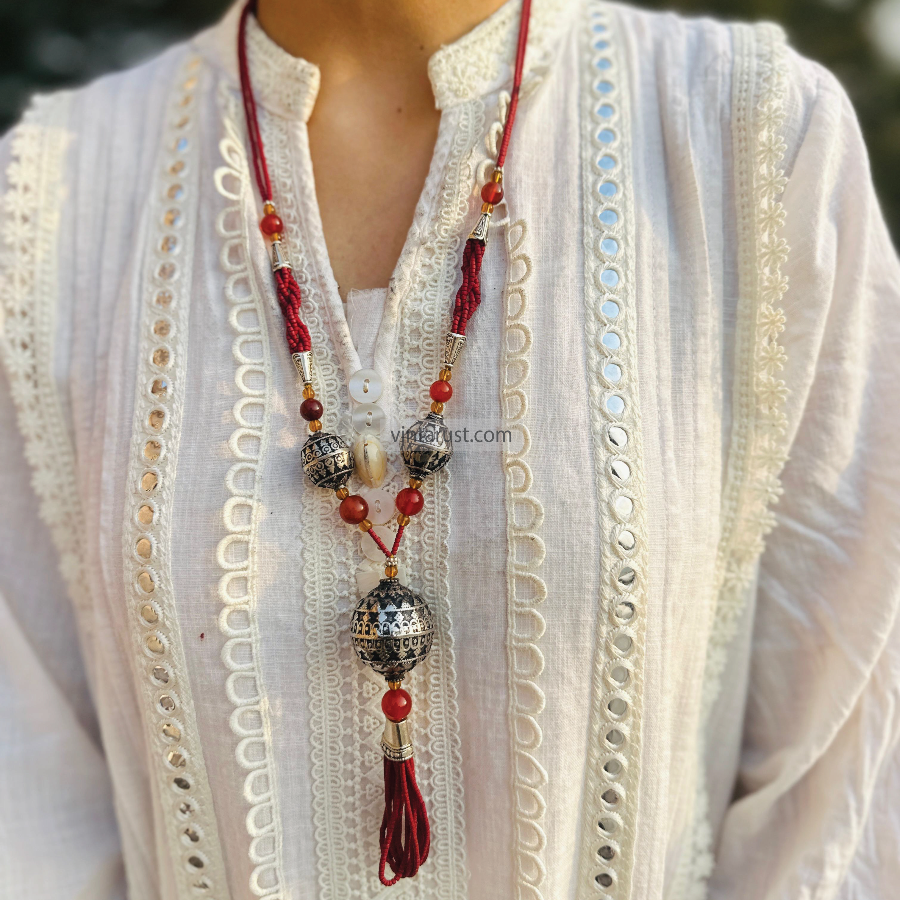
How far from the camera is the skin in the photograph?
2.57ft

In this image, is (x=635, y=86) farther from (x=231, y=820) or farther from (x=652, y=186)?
(x=231, y=820)

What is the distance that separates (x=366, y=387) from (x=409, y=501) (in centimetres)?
11

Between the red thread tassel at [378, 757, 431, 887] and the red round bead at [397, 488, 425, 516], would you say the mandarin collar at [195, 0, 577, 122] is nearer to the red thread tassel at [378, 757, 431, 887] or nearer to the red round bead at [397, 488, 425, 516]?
the red round bead at [397, 488, 425, 516]

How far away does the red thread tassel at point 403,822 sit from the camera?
665 millimetres

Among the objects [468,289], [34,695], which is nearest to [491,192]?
[468,289]

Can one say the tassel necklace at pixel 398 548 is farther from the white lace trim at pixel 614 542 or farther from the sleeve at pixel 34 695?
the sleeve at pixel 34 695

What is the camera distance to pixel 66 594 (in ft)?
2.86

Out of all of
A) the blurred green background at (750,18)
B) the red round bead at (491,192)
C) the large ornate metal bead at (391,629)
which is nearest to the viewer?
the large ornate metal bead at (391,629)

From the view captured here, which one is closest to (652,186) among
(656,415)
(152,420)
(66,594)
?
(656,415)

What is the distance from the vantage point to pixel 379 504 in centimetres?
71

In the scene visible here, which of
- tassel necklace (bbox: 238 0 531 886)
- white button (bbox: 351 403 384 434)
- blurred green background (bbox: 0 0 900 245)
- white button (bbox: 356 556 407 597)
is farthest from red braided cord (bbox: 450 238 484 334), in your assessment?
blurred green background (bbox: 0 0 900 245)

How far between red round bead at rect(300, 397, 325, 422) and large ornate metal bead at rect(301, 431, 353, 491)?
0.02 metres

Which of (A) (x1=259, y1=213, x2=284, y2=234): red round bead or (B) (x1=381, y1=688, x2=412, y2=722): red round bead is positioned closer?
(B) (x1=381, y1=688, x2=412, y2=722): red round bead

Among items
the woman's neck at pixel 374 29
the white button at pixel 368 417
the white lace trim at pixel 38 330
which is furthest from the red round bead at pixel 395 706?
the woman's neck at pixel 374 29
